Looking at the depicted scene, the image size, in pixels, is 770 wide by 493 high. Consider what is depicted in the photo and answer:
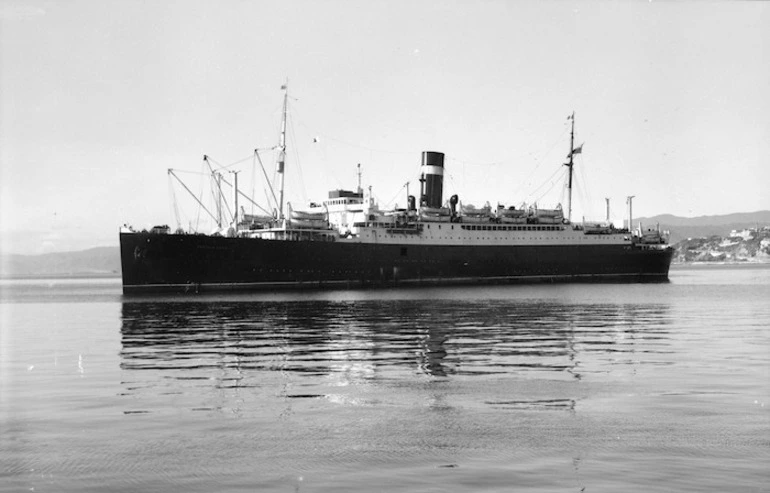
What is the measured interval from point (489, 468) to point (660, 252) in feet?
331

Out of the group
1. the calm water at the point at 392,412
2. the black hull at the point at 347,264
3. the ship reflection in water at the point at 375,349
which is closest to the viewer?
the calm water at the point at 392,412

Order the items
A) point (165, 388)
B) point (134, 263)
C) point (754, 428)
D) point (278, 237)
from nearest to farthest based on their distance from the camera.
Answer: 1. point (754, 428)
2. point (165, 388)
3. point (134, 263)
4. point (278, 237)

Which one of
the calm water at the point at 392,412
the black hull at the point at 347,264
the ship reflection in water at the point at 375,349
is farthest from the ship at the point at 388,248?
the calm water at the point at 392,412

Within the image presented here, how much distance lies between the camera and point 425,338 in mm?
24781

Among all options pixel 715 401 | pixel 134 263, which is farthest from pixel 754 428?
pixel 134 263

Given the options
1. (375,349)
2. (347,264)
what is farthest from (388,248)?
(375,349)

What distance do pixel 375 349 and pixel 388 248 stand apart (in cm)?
6043

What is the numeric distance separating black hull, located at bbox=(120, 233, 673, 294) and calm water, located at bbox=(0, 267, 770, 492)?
4306cm

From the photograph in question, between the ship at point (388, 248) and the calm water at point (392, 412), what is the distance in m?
43.2

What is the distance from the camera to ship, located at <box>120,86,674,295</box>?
69.5m

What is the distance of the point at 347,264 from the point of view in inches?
3105

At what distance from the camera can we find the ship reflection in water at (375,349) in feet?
51.6

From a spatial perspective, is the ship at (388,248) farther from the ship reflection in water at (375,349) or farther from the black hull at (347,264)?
the ship reflection in water at (375,349)

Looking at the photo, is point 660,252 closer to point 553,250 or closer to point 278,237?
point 553,250
